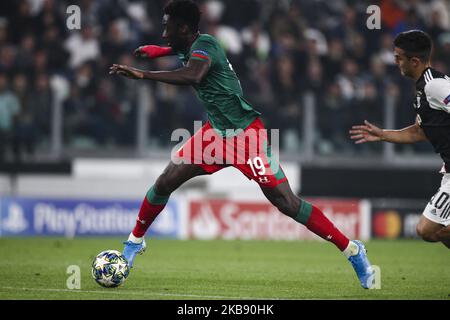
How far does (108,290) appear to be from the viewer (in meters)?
8.88

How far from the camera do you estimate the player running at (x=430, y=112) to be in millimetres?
8547

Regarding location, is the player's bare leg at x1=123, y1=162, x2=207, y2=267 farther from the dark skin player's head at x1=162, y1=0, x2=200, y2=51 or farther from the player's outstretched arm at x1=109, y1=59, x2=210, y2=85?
the dark skin player's head at x1=162, y1=0, x2=200, y2=51

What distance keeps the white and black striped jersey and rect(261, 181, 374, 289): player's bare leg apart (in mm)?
1161

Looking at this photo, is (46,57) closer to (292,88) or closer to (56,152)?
(56,152)

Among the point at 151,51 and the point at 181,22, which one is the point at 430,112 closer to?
the point at 181,22

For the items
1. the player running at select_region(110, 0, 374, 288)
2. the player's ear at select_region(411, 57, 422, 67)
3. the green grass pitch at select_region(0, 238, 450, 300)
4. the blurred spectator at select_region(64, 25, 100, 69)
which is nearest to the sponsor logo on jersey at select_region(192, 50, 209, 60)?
the player running at select_region(110, 0, 374, 288)

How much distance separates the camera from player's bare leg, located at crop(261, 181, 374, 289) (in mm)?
9070

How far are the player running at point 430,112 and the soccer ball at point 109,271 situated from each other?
97.2 inches

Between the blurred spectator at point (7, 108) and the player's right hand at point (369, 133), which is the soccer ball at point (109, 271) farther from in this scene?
the blurred spectator at point (7, 108)

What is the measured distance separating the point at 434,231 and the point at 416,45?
5.48 feet

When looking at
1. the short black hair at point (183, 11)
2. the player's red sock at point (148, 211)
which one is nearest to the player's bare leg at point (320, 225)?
the player's red sock at point (148, 211)

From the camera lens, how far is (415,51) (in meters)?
8.76

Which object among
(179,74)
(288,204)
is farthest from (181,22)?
(288,204)

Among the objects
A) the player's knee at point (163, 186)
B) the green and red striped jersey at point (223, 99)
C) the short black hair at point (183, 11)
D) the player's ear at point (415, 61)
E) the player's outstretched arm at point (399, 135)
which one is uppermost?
the short black hair at point (183, 11)
